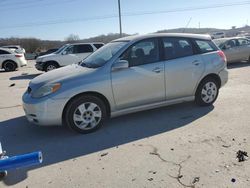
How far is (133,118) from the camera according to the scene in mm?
6133

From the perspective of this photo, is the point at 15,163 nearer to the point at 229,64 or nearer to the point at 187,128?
the point at 187,128

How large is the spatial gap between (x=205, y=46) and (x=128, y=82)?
7.13 ft

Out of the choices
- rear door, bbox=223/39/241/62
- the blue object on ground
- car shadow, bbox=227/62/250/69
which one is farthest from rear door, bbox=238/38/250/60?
the blue object on ground

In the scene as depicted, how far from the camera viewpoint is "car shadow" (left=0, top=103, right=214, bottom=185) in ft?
Answer: 15.1

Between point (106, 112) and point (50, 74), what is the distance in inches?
52.2

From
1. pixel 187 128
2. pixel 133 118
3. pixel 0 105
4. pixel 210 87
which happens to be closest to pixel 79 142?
pixel 133 118

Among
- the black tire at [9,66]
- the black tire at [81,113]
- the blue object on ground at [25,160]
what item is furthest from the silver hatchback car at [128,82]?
the black tire at [9,66]

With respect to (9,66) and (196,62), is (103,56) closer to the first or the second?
(196,62)

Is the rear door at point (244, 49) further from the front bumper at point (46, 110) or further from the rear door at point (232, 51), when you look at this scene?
the front bumper at point (46, 110)

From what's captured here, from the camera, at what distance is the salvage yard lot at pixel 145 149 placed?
144 inches

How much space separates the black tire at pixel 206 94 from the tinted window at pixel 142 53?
129 centimetres

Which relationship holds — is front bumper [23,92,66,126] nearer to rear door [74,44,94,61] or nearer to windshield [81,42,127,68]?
windshield [81,42,127,68]

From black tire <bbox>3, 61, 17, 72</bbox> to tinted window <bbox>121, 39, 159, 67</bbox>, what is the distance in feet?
51.0

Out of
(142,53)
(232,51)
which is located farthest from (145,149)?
(232,51)
